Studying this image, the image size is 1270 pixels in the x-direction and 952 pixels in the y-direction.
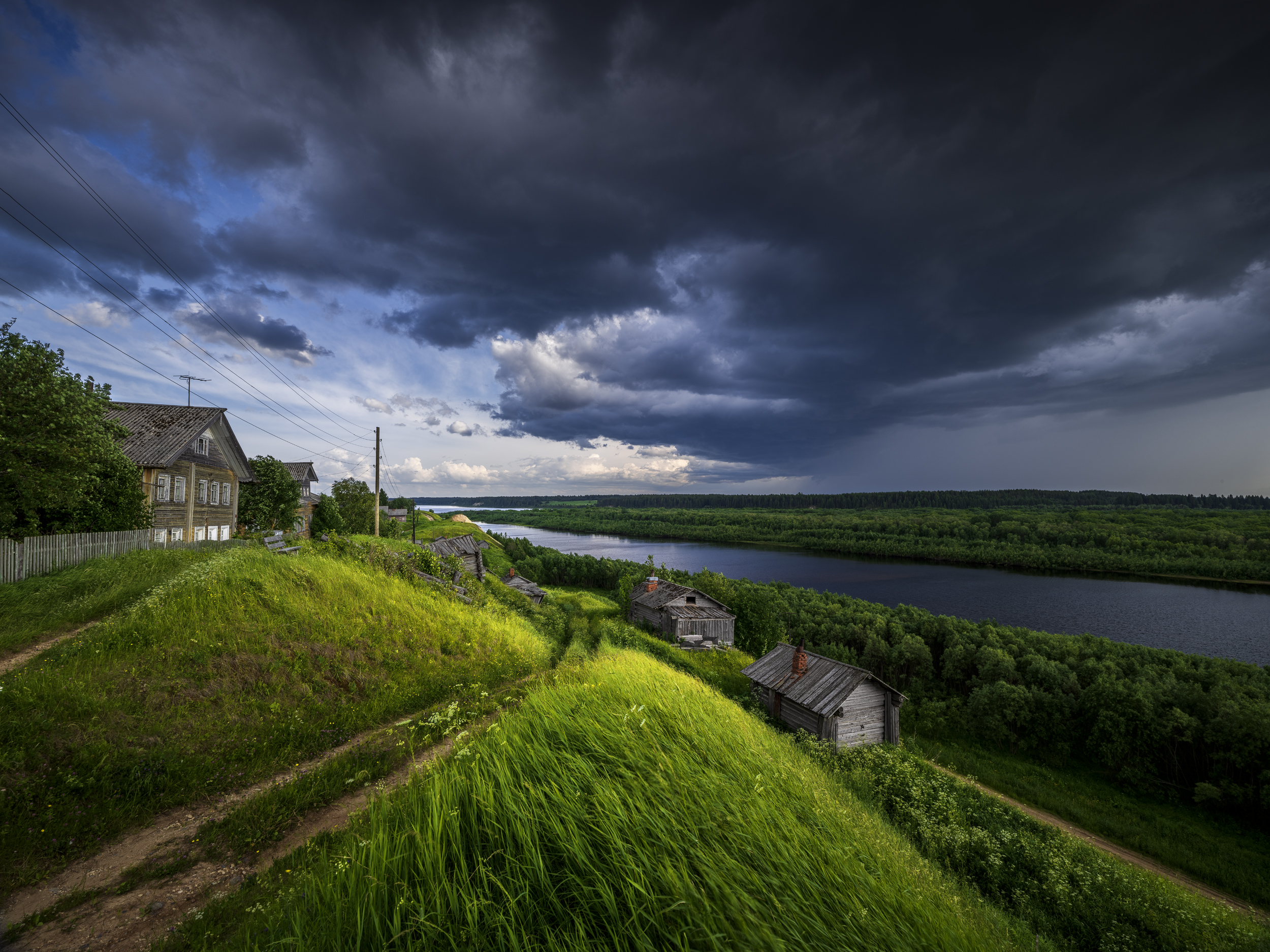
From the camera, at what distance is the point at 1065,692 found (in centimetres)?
3125

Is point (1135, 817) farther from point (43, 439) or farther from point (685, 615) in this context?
point (43, 439)

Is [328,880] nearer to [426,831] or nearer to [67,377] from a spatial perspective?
[426,831]

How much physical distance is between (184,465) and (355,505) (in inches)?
1420

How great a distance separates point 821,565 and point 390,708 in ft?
353

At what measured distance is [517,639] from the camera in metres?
16.3

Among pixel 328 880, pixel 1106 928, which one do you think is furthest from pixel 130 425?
pixel 1106 928

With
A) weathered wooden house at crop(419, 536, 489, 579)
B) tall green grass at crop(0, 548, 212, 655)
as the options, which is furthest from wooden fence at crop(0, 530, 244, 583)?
weathered wooden house at crop(419, 536, 489, 579)

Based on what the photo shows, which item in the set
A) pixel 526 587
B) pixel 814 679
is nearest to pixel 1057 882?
pixel 814 679

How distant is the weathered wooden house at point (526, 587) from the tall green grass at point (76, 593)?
90.2ft

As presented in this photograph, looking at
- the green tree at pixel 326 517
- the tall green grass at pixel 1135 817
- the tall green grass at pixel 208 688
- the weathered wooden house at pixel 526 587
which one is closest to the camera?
the tall green grass at pixel 208 688

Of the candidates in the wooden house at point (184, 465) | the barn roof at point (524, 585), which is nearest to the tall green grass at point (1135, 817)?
the barn roof at point (524, 585)

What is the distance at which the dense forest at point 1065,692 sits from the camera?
25344mm

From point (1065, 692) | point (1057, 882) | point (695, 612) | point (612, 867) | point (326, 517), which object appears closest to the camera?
point (612, 867)

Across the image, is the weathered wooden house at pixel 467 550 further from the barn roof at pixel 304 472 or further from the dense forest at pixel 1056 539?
the dense forest at pixel 1056 539
